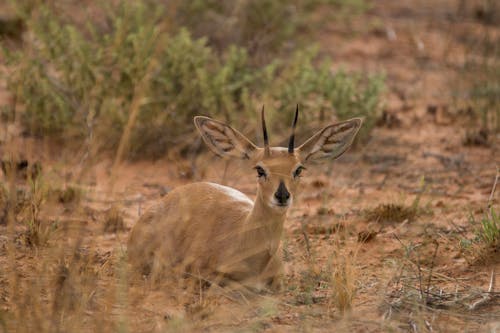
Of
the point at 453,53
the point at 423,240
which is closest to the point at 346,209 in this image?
the point at 423,240

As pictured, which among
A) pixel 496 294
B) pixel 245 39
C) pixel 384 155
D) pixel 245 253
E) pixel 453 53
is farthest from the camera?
pixel 453 53

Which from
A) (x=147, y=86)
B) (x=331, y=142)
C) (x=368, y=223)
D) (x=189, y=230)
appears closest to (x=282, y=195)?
(x=331, y=142)

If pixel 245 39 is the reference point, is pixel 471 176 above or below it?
below

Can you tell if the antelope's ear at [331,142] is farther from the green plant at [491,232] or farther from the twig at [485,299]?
the twig at [485,299]

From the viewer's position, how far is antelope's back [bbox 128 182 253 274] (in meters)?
5.14

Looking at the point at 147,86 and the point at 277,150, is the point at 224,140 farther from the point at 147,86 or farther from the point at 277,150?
the point at 147,86

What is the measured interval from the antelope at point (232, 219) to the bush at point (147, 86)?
7.46 ft

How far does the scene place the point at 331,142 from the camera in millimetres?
5137

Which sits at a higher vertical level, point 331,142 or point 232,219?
point 331,142

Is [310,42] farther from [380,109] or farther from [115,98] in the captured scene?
[115,98]

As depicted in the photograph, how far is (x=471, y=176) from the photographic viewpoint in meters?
7.64

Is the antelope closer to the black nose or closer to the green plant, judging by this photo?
the black nose

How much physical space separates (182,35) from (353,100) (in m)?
2.07

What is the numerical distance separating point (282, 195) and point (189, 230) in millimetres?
998
